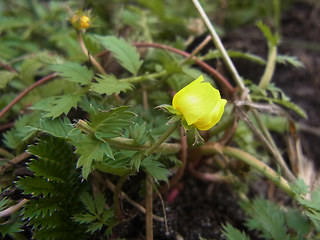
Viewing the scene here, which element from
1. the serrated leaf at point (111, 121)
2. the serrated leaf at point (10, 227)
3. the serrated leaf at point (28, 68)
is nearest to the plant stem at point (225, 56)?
the serrated leaf at point (111, 121)

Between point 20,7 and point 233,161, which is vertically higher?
point 20,7

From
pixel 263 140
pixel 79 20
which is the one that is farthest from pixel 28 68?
pixel 263 140

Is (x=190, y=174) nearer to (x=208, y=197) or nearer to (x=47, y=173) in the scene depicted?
(x=208, y=197)

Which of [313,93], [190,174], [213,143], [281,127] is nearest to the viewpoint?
[213,143]

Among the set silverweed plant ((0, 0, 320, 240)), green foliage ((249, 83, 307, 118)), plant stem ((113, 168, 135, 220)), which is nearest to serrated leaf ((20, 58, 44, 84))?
silverweed plant ((0, 0, 320, 240))


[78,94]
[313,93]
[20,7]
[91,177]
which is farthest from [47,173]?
[313,93]

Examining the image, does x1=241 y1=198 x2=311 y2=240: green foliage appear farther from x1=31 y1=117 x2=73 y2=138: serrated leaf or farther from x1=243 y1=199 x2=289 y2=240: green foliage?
x1=31 y1=117 x2=73 y2=138: serrated leaf

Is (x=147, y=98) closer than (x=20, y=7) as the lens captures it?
Yes
